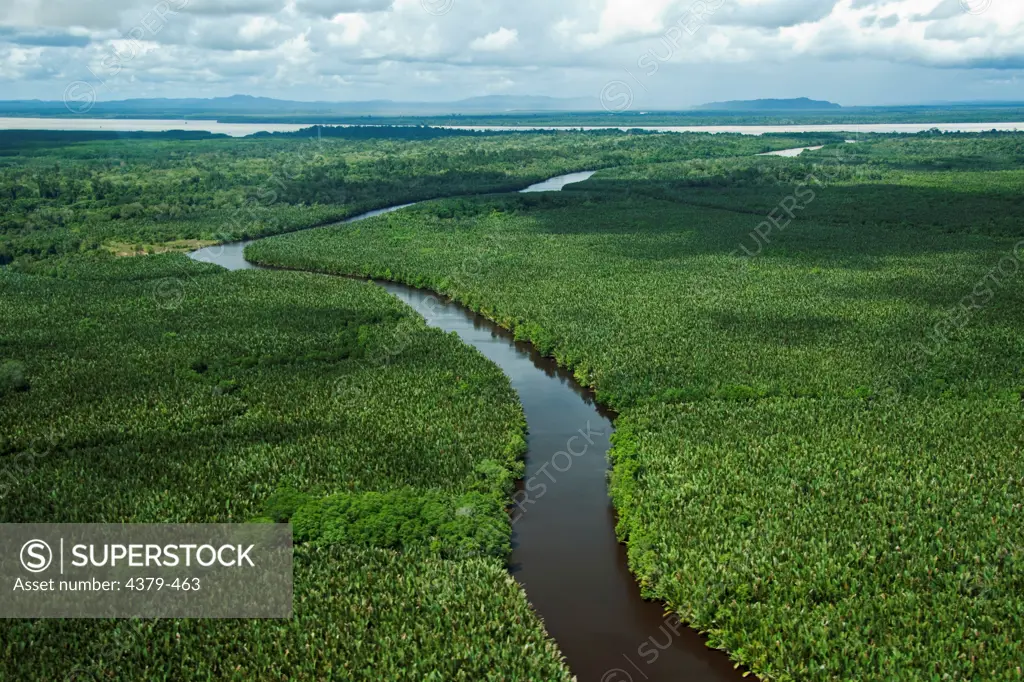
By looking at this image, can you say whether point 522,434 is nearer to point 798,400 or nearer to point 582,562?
point 582,562

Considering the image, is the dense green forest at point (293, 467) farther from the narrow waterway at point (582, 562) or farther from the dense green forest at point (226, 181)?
the dense green forest at point (226, 181)

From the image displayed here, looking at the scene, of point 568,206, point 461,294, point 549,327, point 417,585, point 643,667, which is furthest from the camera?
point 568,206

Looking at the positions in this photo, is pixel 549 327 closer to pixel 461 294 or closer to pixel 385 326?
pixel 385 326

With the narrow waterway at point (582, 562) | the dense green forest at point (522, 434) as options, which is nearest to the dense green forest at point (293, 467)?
the dense green forest at point (522, 434)

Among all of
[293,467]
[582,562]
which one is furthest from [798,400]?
[293,467]

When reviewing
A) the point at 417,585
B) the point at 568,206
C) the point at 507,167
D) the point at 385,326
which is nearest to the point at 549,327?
the point at 385,326

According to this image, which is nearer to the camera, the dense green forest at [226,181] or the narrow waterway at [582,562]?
the narrow waterway at [582,562]
